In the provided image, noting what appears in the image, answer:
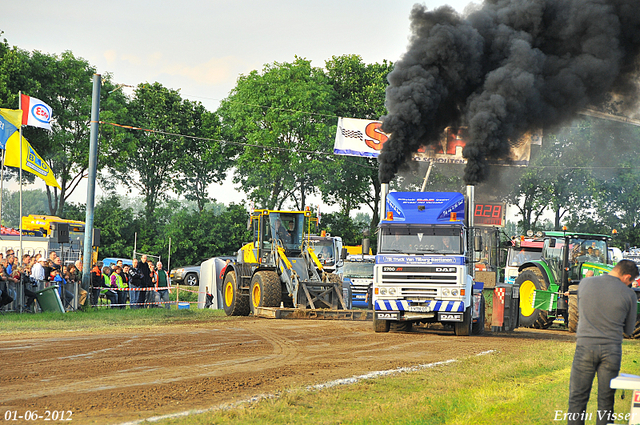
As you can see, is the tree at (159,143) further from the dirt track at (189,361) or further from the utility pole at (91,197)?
the dirt track at (189,361)

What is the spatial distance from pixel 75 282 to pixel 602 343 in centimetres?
1903

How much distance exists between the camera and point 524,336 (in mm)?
17969

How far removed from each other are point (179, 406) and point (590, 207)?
50.1 meters

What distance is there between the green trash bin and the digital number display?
70.6 ft

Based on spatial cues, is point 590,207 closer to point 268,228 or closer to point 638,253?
point 638,253

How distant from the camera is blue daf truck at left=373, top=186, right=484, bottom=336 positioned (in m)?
16.1

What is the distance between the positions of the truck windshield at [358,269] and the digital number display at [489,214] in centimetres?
946

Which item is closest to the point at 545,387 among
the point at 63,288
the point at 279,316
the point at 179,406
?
the point at 179,406

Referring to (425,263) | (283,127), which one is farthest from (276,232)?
(283,127)

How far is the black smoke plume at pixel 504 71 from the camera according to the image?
850 inches

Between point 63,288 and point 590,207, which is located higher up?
point 590,207

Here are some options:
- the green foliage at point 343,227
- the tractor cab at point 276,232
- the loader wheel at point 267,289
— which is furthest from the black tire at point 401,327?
the green foliage at point 343,227

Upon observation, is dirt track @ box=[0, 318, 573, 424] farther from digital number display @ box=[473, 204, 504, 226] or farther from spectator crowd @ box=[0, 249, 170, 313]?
digital number display @ box=[473, 204, 504, 226]

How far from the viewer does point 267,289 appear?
20.8 m
